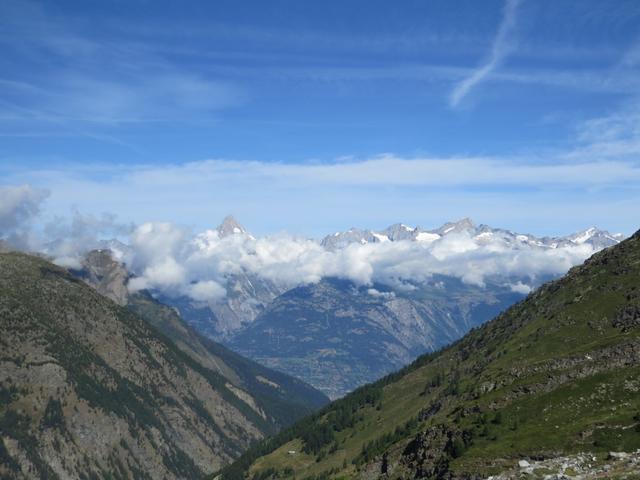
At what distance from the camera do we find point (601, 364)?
499 ft

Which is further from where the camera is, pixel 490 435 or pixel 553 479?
pixel 490 435

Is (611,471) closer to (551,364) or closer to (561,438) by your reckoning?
(561,438)

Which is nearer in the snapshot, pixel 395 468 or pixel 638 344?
pixel 638 344

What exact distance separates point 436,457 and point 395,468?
22.5m

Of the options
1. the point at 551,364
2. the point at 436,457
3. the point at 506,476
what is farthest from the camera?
the point at 551,364

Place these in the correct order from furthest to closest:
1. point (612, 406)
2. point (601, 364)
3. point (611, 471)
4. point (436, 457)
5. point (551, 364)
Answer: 1. point (551, 364)
2. point (601, 364)
3. point (436, 457)
4. point (612, 406)
5. point (611, 471)

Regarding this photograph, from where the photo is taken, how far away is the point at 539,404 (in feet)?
460

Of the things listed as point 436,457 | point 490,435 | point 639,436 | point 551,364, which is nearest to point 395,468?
point 436,457

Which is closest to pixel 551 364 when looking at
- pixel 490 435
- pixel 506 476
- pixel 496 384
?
pixel 496 384

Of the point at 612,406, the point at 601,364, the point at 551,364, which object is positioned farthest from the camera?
the point at 551,364

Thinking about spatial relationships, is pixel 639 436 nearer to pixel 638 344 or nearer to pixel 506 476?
pixel 506 476

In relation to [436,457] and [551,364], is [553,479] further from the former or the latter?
[551,364]

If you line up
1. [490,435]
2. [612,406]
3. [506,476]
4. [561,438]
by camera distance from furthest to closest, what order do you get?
[490,435], [612,406], [561,438], [506,476]

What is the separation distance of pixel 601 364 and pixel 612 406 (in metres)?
32.6
